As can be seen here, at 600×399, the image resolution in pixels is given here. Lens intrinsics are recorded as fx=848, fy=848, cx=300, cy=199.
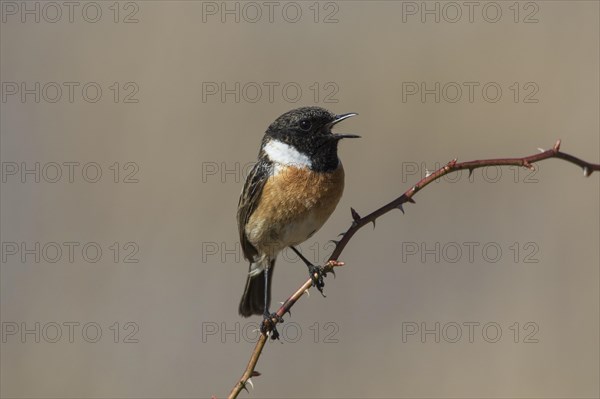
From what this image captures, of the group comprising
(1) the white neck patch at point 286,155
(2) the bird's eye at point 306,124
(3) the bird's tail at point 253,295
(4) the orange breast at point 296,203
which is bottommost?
(3) the bird's tail at point 253,295

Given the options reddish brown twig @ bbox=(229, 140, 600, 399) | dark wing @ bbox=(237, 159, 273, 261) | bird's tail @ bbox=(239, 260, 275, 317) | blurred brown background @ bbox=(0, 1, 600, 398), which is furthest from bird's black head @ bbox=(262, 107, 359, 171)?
blurred brown background @ bbox=(0, 1, 600, 398)

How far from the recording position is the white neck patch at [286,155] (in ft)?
17.4

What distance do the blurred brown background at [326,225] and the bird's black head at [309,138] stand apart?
243cm

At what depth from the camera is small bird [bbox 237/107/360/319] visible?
5.24 metres

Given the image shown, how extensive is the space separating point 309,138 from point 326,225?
3.01m

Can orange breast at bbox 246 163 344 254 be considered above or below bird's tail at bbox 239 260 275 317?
above

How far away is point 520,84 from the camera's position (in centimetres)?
875

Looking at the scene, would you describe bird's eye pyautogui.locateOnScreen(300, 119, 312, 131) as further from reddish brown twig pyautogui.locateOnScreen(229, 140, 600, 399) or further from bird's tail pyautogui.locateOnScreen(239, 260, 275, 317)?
reddish brown twig pyautogui.locateOnScreen(229, 140, 600, 399)

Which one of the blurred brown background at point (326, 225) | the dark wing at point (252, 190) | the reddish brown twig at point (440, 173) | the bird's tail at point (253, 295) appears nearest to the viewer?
the reddish brown twig at point (440, 173)

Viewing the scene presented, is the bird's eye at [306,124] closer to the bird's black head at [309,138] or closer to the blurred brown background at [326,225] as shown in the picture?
the bird's black head at [309,138]

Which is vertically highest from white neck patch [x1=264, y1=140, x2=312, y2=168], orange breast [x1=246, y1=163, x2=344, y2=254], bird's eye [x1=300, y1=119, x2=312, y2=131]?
bird's eye [x1=300, y1=119, x2=312, y2=131]

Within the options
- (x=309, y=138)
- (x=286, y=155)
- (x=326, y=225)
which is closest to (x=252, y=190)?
(x=286, y=155)

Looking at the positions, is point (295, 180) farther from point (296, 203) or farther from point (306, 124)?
point (306, 124)

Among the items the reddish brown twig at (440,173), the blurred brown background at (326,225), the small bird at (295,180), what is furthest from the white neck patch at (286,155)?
the blurred brown background at (326,225)
